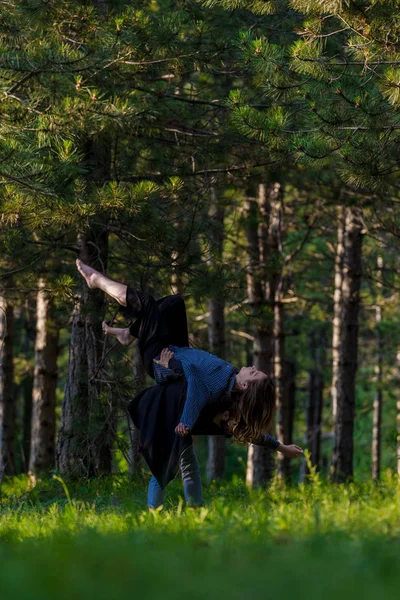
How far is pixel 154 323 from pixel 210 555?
130 inches

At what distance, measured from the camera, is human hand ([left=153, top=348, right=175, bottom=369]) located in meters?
6.96

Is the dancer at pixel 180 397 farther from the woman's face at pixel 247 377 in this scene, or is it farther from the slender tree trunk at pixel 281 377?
the slender tree trunk at pixel 281 377

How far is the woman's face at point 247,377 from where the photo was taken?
6.52 meters

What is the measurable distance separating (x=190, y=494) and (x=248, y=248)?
25.7 feet

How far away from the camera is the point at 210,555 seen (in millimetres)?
3955

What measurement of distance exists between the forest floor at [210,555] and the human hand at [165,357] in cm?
134

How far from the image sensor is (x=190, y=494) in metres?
6.79

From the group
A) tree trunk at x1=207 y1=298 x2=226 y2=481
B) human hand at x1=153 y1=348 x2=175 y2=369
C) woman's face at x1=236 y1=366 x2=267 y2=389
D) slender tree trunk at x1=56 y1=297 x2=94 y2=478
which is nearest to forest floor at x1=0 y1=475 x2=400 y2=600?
woman's face at x1=236 y1=366 x2=267 y2=389

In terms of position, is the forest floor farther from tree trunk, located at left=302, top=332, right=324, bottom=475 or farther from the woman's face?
tree trunk, located at left=302, top=332, right=324, bottom=475

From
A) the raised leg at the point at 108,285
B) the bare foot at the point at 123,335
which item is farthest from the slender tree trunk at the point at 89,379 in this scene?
the bare foot at the point at 123,335

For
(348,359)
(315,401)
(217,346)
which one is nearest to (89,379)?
(217,346)

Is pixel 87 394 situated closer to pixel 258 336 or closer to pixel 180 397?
pixel 180 397

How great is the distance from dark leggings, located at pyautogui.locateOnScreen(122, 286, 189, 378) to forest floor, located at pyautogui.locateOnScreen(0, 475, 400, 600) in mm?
1501

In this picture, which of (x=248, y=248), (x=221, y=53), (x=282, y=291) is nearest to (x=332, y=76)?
(x=221, y=53)
